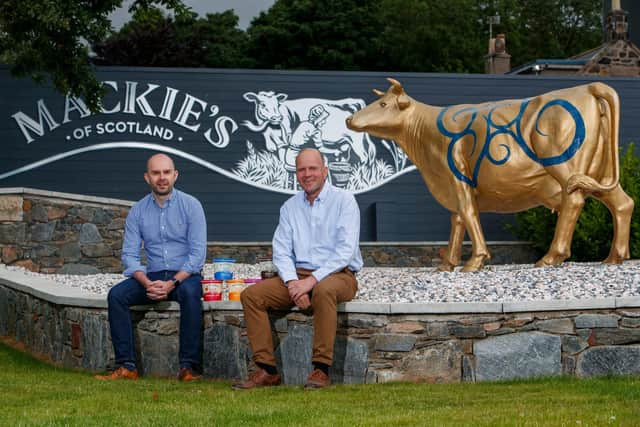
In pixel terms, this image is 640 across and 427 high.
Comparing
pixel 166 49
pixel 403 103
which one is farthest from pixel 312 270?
pixel 166 49

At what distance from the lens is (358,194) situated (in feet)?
51.2

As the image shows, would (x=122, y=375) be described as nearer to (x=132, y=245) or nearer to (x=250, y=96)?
(x=132, y=245)

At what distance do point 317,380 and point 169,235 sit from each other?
1.58 metres

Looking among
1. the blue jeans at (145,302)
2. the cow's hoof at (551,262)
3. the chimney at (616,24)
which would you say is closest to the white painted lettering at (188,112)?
the cow's hoof at (551,262)

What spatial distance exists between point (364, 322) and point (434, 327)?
0.43 meters

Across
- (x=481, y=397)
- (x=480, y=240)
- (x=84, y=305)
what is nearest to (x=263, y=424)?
(x=481, y=397)

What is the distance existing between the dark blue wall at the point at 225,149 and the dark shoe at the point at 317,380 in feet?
30.1

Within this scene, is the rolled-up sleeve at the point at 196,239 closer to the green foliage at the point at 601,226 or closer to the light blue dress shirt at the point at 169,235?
the light blue dress shirt at the point at 169,235

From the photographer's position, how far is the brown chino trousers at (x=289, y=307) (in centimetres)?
609

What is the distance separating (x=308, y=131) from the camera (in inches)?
608

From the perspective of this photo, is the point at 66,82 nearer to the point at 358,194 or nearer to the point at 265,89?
the point at 265,89

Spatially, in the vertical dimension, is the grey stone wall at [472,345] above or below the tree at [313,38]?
below

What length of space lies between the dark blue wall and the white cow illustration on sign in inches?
5.4

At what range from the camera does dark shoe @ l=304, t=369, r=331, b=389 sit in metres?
6.07
